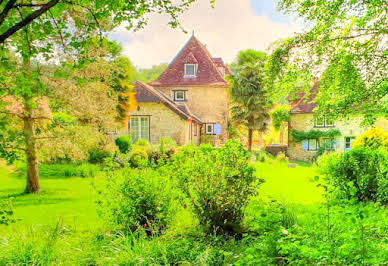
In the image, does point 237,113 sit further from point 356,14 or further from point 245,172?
point 245,172

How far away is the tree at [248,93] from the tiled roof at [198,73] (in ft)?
4.24

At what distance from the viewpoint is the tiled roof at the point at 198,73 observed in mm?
28141

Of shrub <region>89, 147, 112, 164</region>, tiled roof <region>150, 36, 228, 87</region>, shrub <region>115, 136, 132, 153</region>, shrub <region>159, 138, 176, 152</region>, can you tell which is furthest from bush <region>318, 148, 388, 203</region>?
tiled roof <region>150, 36, 228, 87</region>


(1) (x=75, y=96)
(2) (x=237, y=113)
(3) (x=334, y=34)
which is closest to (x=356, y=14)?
(3) (x=334, y=34)

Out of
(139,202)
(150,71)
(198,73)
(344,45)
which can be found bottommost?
(139,202)

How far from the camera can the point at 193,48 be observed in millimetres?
30203

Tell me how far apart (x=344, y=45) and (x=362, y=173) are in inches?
124

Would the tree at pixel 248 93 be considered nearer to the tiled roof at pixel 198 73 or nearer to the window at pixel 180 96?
the tiled roof at pixel 198 73

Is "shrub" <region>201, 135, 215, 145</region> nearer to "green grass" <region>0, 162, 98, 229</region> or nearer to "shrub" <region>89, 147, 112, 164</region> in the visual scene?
"shrub" <region>89, 147, 112, 164</region>

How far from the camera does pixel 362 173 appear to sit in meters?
7.54

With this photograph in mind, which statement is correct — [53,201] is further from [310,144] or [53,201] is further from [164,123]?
[310,144]

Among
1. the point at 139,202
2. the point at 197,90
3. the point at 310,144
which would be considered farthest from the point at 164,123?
the point at 139,202

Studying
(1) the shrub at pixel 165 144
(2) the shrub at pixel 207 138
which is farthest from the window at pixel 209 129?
(1) the shrub at pixel 165 144

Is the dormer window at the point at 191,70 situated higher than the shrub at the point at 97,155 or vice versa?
the dormer window at the point at 191,70
